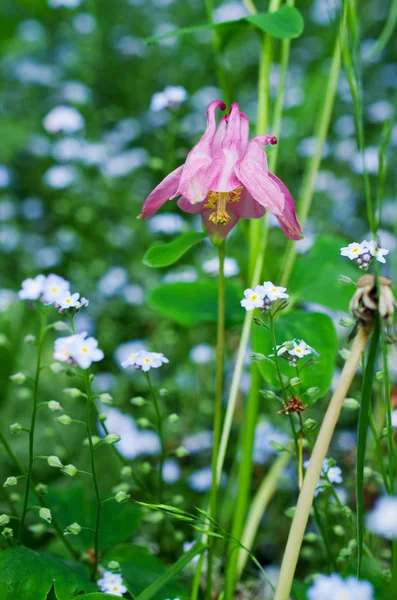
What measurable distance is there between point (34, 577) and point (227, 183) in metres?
0.51

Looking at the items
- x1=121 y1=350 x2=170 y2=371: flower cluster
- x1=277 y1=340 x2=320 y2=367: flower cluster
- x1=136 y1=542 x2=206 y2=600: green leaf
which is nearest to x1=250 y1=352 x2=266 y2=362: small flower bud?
x1=277 y1=340 x2=320 y2=367: flower cluster

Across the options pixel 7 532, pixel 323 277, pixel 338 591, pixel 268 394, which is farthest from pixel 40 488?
pixel 323 277

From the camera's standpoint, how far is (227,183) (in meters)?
0.74

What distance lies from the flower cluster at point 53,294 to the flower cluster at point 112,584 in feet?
1.15

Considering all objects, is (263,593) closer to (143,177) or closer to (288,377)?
(288,377)

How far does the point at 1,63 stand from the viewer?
2.91m

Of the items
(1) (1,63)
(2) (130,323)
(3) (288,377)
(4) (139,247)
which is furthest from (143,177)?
(3) (288,377)

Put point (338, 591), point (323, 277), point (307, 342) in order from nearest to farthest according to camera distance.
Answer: point (338, 591) → point (307, 342) → point (323, 277)

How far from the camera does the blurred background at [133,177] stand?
143cm

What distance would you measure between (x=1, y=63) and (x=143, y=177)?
3.43ft

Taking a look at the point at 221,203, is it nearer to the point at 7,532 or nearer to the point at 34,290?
the point at 34,290

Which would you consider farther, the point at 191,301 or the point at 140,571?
the point at 191,301

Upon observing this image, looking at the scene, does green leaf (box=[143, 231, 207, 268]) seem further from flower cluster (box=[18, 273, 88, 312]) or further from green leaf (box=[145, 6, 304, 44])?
green leaf (box=[145, 6, 304, 44])

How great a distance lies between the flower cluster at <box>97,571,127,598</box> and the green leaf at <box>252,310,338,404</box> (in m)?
0.32
